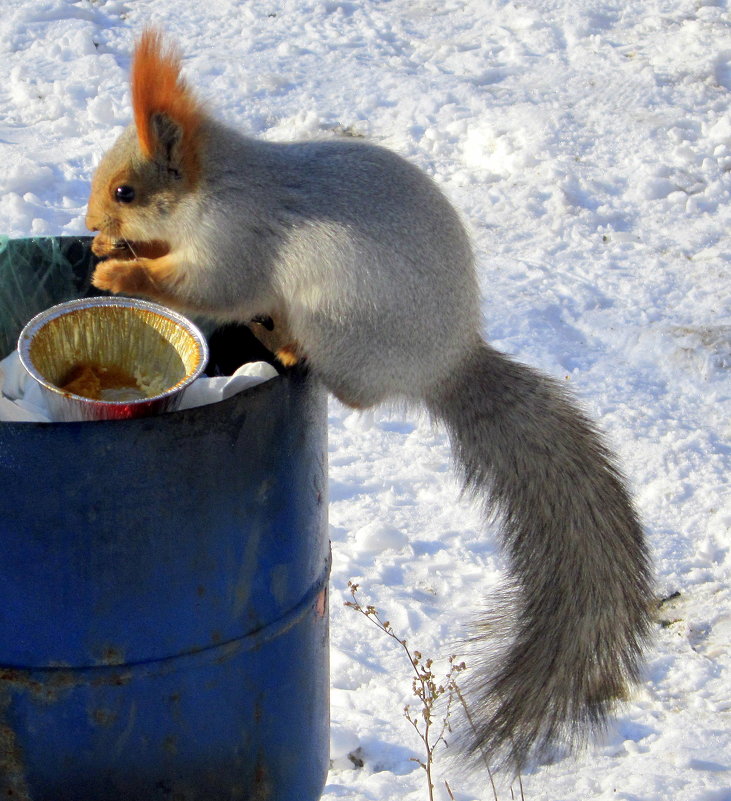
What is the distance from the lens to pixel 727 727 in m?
2.31

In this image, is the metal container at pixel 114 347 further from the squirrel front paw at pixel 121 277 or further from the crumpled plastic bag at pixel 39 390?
the squirrel front paw at pixel 121 277

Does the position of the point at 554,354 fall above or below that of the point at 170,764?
below

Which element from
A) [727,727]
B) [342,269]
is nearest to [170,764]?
[342,269]

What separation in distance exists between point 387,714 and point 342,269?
38.8 inches

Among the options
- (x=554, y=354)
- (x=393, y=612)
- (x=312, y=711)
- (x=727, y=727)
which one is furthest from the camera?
(x=554, y=354)

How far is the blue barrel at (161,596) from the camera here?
4.81 feet

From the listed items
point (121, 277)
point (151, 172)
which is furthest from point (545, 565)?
point (151, 172)

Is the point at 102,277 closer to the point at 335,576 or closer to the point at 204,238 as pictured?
the point at 204,238

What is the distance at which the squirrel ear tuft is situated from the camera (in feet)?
6.49

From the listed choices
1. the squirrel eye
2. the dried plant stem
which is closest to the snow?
the dried plant stem

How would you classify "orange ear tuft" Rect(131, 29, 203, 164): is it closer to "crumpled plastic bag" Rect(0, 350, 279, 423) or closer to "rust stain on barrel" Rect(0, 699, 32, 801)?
"crumpled plastic bag" Rect(0, 350, 279, 423)

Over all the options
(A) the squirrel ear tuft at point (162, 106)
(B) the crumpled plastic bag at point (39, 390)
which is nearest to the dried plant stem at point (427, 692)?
(B) the crumpled plastic bag at point (39, 390)

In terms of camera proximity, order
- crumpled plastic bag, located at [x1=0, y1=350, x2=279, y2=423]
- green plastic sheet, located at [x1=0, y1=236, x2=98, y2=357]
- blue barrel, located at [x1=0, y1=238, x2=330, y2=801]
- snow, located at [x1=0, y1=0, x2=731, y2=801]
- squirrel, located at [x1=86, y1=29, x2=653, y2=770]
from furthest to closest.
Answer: snow, located at [x1=0, y1=0, x2=731, y2=801]
squirrel, located at [x1=86, y1=29, x2=653, y2=770]
green plastic sheet, located at [x1=0, y1=236, x2=98, y2=357]
crumpled plastic bag, located at [x1=0, y1=350, x2=279, y2=423]
blue barrel, located at [x1=0, y1=238, x2=330, y2=801]

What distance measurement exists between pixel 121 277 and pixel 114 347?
0.32 meters
